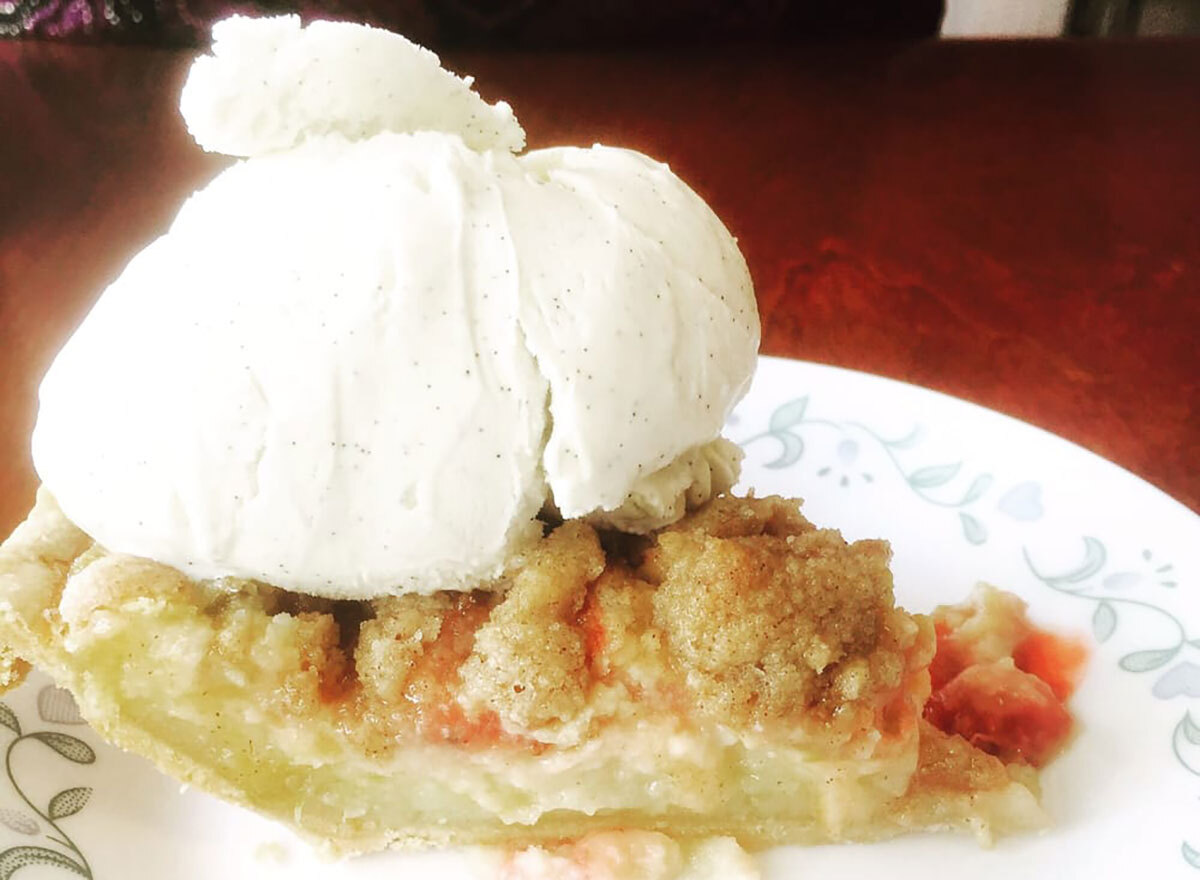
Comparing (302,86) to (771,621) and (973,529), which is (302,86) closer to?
(771,621)

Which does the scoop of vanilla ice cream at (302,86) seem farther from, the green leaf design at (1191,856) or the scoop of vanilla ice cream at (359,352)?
the green leaf design at (1191,856)

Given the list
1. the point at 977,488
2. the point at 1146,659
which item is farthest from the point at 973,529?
the point at 1146,659

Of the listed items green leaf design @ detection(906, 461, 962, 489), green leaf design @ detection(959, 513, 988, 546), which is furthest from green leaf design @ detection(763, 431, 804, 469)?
green leaf design @ detection(959, 513, 988, 546)

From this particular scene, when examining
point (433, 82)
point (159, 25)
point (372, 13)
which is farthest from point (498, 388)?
point (159, 25)

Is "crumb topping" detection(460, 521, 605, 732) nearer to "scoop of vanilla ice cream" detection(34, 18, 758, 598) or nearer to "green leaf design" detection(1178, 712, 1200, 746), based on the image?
"scoop of vanilla ice cream" detection(34, 18, 758, 598)

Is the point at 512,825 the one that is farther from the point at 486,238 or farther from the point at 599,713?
the point at 486,238

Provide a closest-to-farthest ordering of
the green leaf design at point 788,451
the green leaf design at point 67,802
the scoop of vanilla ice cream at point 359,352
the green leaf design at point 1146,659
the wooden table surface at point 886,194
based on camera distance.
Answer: the scoop of vanilla ice cream at point 359,352 < the green leaf design at point 67,802 < the green leaf design at point 1146,659 < the green leaf design at point 788,451 < the wooden table surface at point 886,194

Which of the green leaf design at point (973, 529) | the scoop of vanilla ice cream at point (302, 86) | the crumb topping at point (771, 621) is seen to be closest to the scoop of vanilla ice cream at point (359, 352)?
the scoop of vanilla ice cream at point (302, 86)

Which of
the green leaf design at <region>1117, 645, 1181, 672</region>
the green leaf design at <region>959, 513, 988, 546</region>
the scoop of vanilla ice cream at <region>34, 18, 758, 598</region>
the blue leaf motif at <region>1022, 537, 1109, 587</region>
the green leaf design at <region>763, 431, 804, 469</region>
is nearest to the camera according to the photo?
the scoop of vanilla ice cream at <region>34, 18, 758, 598</region>
